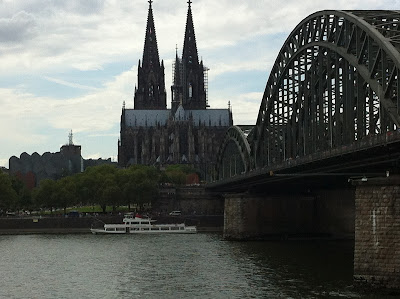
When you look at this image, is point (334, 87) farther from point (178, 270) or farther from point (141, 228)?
point (141, 228)

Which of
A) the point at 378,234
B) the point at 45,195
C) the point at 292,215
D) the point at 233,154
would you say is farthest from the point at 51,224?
the point at 378,234

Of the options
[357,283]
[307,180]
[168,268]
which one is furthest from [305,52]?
[357,283]

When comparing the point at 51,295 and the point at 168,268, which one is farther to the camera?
the point at 168,268

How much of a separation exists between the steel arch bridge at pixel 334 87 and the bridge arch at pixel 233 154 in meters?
3.17

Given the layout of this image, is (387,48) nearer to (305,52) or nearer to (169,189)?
(305,52)

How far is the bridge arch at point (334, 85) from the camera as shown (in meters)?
62.4

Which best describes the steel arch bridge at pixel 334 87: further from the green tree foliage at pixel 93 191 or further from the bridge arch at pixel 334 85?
the green tree foliage at pixel 93 191

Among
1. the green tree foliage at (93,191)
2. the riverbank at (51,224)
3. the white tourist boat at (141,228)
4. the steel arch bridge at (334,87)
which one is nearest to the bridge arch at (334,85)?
the steel arch bridge at (334,87)

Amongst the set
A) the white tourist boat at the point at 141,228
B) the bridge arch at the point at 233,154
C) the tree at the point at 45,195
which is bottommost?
the white tourist boat at the point at 141,228

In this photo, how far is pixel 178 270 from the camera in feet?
232

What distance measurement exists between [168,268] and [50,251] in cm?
2327

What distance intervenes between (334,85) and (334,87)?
1.32ft

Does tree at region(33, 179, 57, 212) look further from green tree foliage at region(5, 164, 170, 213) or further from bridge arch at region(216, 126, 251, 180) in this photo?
bridge arch at region(216, 126, 251, 180)

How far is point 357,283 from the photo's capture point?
5175 cm
